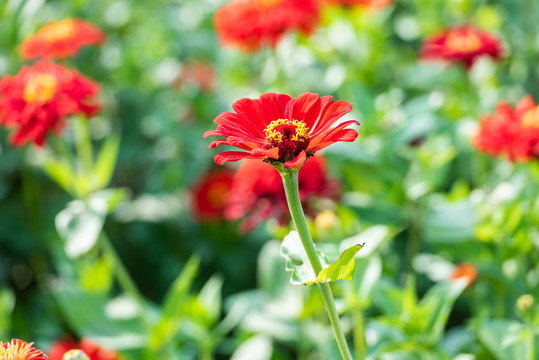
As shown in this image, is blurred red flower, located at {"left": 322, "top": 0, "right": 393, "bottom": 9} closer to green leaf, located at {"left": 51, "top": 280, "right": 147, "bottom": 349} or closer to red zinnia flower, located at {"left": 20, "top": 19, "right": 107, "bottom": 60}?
red zinnia flower, located at {"left": 20, "top": 19, "right": 107, "bottom": 60}

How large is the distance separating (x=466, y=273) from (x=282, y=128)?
29.7 inches

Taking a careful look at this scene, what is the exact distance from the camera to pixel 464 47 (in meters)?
1.72

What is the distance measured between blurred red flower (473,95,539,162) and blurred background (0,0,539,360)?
0.10 m

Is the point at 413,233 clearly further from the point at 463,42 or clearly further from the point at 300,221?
the point at 300,221

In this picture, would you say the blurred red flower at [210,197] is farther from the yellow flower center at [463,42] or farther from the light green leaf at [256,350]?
the yellow flower center at [463,42]

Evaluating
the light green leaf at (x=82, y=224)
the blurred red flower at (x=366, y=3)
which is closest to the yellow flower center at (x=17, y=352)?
the light green leaf at (x=82, y=224)

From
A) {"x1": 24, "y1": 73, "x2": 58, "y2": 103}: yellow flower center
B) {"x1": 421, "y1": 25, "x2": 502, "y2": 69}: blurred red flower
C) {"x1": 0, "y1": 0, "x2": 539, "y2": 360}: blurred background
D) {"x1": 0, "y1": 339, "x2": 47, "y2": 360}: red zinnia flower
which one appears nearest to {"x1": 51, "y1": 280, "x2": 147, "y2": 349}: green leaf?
{"x1": 0, "y1": 0, "x2": 539, "y2": 360}: blurred background

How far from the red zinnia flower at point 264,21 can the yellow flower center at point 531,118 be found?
0.69 meters

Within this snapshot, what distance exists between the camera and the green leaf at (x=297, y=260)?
2.40 ft

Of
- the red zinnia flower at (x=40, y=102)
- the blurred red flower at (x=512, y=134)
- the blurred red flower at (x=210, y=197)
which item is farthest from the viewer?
the blurred red flower at (x=210, y=197)

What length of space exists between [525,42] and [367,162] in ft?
3.19

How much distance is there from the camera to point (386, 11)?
2.45 metres

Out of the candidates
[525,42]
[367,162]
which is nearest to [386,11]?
[525,42]

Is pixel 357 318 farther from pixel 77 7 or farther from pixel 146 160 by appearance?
pixel 77 7
